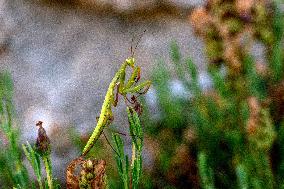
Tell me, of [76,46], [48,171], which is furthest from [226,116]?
[76,46]

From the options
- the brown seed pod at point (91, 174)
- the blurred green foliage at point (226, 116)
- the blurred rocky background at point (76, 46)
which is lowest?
the brown seed pod at point (91, 174)

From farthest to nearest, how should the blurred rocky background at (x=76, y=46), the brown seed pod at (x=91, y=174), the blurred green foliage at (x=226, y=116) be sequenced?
1. the blurred rocky background at (x=76, y=46)
2. the blurred green foliage at (x=226, y=116)
3. the brown seed pod at (x=91, y=174)

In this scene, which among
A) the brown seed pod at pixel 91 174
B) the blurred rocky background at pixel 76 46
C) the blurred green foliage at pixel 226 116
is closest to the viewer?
the brown seed pod at pixel 91 174

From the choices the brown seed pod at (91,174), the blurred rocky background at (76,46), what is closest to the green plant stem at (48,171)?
the brown seed pod at (91,174)

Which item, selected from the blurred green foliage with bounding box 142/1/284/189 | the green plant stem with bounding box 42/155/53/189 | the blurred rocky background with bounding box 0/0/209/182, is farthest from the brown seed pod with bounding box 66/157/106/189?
the blurred rocky background with bounding box 0/0/209/182

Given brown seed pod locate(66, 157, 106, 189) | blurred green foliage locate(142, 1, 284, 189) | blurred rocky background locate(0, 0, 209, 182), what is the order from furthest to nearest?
blurred rocky background locate(0, 0, 209, 182)
blurred green foliage locate(142, 1, 284, 189)
brown seed pod locate(66, 157, 106, 189)

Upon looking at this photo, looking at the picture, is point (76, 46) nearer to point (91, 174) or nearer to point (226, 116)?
point (226, 116)

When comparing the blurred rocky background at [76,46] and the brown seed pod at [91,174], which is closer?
the brown seed pod at [91,174]

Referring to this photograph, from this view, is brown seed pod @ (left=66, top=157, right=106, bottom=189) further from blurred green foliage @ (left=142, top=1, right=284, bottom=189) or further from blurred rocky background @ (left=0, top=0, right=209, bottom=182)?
blurred rocky background @ (left=0, top=0, right=209, bottom=182)

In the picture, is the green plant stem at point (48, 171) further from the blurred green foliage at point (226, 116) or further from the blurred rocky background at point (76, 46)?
the blurred rocky background at point (76, 46)
